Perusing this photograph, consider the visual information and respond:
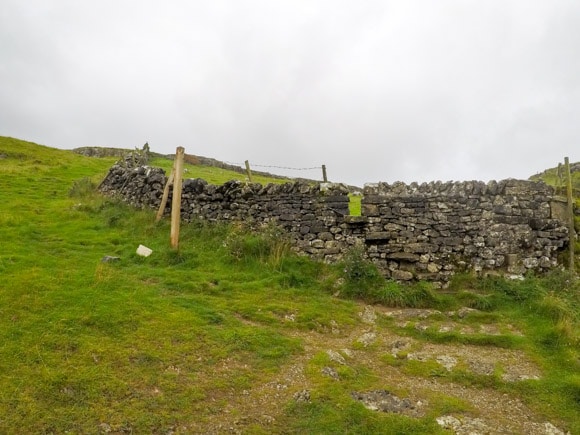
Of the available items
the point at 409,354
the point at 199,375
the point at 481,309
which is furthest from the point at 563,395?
the point at 199,375

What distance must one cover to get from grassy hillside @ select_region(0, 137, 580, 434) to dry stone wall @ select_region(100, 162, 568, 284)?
2.04 ft

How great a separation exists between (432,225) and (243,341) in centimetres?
587

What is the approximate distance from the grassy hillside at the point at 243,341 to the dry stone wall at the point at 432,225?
2.04 ft

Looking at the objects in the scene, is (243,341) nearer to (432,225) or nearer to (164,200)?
(432,225)

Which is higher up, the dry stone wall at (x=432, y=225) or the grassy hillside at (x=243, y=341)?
the dry stone wall at (x=432, y=225)

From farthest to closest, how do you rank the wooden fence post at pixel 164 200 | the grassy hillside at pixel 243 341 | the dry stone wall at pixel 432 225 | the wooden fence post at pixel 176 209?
1. the wooden fence post at pixel 164 200
2. the wooden fence post at pixel 176 209
3. the dry stone wall at pixel 432 225
4. the grassy hillside at pixel 243 341

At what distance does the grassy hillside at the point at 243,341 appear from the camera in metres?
5.37

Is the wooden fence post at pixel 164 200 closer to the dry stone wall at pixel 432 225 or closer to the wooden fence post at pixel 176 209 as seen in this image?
the wooden fence post at pixel 176 209

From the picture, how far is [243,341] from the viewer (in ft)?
23.5

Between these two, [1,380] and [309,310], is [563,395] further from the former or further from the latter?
[1,380]

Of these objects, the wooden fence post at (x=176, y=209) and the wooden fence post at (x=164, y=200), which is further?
the wooden fence post at (x=164, y=200)

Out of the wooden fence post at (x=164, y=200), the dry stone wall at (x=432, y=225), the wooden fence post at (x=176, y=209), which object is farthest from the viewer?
the wooden fence post at (x=164, y=200)

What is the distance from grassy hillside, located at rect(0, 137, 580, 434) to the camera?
537 centimetres

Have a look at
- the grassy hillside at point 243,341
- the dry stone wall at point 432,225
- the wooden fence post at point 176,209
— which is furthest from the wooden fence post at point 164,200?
the dry stone wall at point 432,225
